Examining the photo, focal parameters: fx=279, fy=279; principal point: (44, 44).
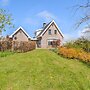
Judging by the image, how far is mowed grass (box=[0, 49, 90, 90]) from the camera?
17.7m

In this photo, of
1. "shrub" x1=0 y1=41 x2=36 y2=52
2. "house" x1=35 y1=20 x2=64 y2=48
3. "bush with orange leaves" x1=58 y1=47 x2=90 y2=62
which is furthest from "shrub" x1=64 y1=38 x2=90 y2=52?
"house" x1=35 y1=20 x2=64 y2=48

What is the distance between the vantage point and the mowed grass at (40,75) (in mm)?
17672

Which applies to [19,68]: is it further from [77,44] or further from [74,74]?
[77,44]

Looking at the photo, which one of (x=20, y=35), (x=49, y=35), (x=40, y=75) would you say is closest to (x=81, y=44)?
(x=40, y=75)

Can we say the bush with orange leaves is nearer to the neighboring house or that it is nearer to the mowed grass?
the mowed grass

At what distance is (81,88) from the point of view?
17969 millimetres

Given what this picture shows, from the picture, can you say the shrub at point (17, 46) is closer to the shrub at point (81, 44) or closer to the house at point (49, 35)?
the shrub at point (81, 44)

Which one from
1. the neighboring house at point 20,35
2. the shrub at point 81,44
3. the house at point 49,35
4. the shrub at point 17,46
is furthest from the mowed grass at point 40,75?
the house at point 49,35

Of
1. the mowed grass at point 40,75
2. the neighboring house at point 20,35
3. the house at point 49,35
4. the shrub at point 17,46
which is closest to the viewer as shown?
the mowed grass at point 40,75

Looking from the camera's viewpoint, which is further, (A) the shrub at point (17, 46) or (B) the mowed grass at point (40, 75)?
(A) the shrub at point (17, 46)

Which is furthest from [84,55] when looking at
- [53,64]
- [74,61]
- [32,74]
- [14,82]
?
[14,82]

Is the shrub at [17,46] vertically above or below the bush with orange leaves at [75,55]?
above

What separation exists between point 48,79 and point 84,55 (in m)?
11.4

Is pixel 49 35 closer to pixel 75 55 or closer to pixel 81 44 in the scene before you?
pixel 81 44
